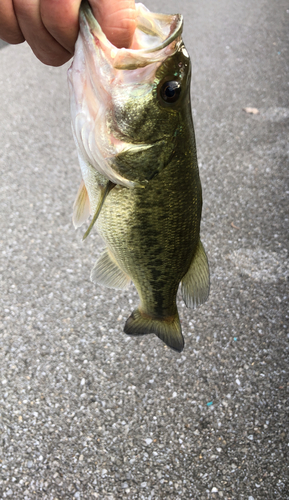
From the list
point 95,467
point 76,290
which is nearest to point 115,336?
point 76,290

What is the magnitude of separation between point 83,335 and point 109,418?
49cm

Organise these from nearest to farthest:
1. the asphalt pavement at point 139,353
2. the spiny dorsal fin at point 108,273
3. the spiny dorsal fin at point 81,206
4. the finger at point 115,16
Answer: the finger at point 115,16 < the spiny dorsal fin at point 81,206 < the spiny dorsal fin at point 108,273 < the asphalt pavement at point 139,353

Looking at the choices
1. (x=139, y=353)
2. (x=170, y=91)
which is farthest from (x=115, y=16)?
(x=139, y=353)

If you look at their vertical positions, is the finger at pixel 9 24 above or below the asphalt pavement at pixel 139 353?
above

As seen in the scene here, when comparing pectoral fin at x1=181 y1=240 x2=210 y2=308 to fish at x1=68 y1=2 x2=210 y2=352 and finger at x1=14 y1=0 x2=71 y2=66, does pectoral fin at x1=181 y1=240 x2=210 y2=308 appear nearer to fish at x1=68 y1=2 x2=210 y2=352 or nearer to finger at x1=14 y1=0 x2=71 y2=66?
fish at x1=68 y1=2 x2=210 y2=352

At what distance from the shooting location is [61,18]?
0.89m

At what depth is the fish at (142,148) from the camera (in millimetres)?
924

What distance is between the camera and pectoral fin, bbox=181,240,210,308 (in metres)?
1.29

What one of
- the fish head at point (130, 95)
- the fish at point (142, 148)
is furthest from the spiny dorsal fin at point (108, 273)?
the fish head at point (130, 95)

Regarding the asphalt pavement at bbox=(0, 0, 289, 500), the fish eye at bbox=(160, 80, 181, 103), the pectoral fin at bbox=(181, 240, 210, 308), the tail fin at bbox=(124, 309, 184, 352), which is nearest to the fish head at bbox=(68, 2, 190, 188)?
the fish eye at bbox=(160, 80, 181, 103)

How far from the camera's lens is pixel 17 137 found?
3625mm

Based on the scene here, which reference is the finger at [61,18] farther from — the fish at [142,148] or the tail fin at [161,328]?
the tail fin at [161,328]

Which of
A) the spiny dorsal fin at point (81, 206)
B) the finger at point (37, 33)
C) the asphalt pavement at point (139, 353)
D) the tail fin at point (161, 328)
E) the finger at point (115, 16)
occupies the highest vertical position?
the finger at point (115, 16)

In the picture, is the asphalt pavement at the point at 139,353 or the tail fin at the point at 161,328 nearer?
the tail fin at the point at 161,328
